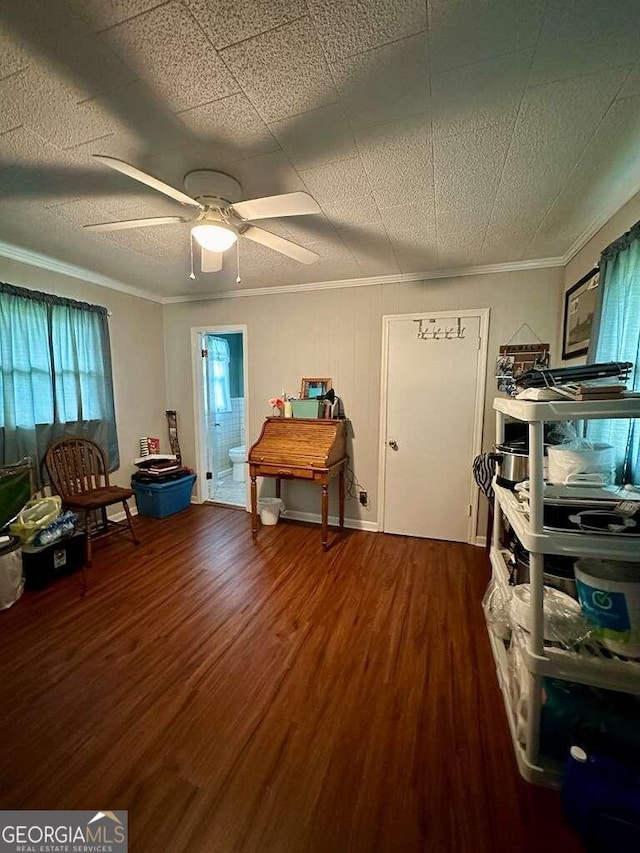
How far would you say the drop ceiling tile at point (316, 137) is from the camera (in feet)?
3.91

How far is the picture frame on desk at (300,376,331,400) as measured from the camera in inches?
127

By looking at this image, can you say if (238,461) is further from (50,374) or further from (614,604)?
(614,604)

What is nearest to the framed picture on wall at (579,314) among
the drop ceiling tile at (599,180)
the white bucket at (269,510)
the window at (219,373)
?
the drop ceiling tile at (599,180)

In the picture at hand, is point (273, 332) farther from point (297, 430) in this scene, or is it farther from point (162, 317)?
point (162, 317)

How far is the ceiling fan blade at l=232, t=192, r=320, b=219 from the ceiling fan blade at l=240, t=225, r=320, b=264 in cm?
14

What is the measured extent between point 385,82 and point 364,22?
197 millimetres

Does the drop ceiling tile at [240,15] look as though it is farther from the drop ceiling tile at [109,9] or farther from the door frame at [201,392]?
Answer: the door frame at [201,392]

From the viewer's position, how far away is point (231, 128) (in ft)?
4.08

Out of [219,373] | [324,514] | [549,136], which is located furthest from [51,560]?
[549,136]

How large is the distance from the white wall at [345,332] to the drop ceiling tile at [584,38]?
180 cm

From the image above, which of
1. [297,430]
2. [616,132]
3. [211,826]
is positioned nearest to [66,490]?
[297,430]

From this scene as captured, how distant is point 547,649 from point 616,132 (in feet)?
6.42

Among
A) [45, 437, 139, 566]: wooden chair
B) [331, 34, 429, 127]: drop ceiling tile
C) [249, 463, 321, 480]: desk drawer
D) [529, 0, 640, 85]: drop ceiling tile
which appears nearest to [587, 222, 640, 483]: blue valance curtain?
[529, 0, 640, 85]: drop ceiling tile

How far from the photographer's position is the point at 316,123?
1.22 meters
